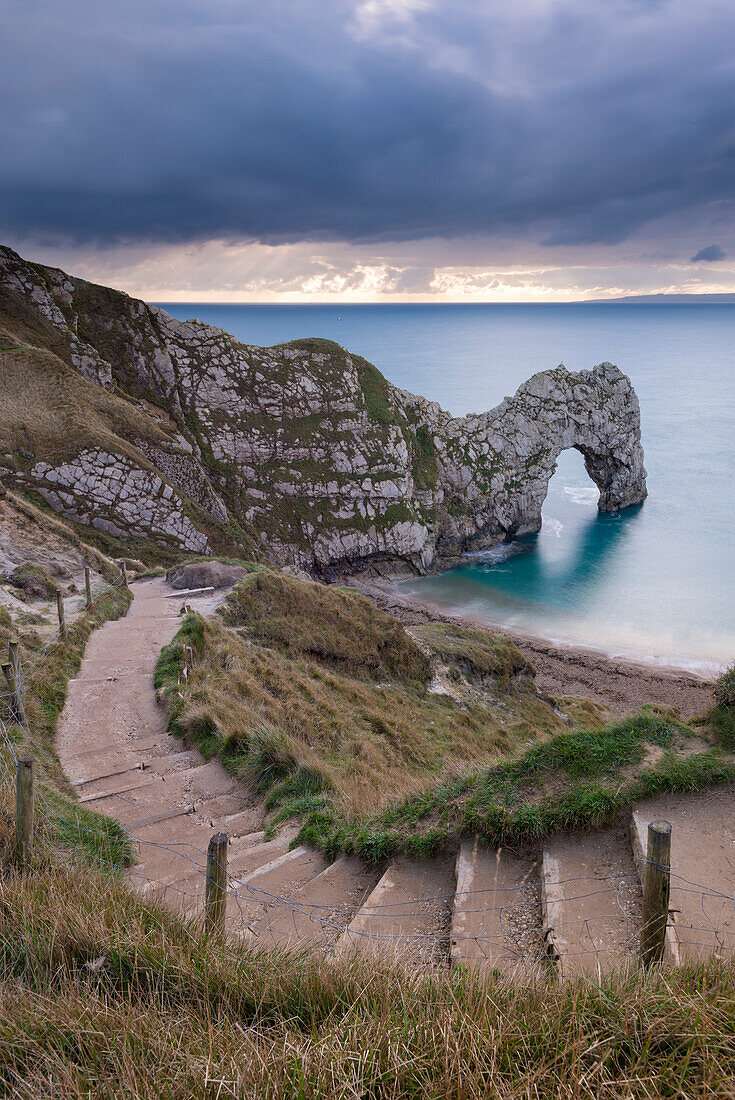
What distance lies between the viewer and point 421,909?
6.37 m

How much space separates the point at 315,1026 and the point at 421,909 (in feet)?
11.3

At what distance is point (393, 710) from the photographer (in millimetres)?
21156

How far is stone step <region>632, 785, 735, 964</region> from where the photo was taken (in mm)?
5031

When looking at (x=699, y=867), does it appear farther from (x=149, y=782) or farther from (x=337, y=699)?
(x=337, y=699)

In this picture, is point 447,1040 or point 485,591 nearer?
point 447,1040

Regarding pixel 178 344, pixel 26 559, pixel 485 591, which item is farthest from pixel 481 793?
pixel 178 344

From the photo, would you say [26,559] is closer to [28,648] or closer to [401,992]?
[28,648]

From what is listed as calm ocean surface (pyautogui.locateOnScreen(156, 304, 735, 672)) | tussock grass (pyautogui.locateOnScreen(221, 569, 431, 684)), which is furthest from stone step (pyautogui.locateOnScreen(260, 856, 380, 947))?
calm ocean surface (pyautogui.locateOnScreen(156, 304, 735, 672))

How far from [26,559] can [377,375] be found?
1995 inches

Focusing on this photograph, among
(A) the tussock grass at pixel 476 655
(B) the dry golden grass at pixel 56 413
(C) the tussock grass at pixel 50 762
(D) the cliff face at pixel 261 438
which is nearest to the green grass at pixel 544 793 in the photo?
(C) the tussock grass at pixel 50 762

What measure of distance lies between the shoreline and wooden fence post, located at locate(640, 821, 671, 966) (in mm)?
29305

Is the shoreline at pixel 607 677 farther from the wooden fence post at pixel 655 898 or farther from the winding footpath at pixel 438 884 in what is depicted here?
the wooden fence post at pixel 655 898

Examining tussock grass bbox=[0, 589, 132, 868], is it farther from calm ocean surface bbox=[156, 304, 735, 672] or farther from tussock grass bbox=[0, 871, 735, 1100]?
calm ocean surface bbox=[156, 304, 735, 672]

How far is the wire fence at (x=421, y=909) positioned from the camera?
524 centimetres
